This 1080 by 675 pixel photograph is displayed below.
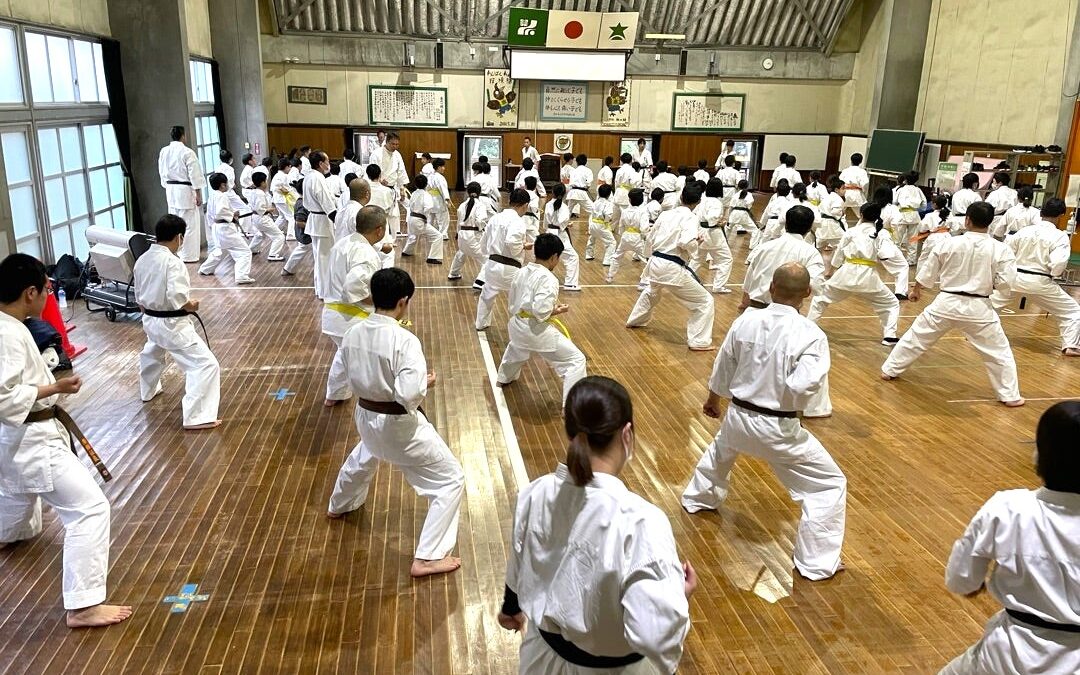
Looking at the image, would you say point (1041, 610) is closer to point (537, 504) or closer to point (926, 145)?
point (537, 504)

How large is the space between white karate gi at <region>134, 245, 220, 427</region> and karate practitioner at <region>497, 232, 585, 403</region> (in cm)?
253

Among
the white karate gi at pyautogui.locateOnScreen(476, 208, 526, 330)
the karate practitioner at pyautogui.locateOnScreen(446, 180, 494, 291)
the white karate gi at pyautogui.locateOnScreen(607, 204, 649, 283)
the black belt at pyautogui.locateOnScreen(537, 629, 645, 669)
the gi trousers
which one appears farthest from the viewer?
the white karate gi at pyautogui.locateOnScreen(607, 204, 649, 283)

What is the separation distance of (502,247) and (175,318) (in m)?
3.55

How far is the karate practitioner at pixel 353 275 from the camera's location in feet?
20.1

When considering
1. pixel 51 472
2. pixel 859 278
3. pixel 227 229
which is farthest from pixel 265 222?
pixel 51 472

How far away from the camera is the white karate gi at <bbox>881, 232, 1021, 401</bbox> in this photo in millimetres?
→ 6730

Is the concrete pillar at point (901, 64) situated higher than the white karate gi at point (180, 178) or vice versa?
the concrete pillar at point (901, 64)

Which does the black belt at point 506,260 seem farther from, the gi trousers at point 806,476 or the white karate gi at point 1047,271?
the white karate gi at point 1047,271

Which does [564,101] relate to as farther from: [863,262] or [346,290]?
[346,290]

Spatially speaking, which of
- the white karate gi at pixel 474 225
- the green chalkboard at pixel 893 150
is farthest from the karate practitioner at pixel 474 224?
the green chalkboard at pixel 893 150

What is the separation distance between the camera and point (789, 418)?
416 centimetres

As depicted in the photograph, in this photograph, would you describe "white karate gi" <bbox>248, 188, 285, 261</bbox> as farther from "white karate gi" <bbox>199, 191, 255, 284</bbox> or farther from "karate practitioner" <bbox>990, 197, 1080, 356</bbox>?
"karate practitioner" <bbox>990, 197, 1080, 356</bbox>

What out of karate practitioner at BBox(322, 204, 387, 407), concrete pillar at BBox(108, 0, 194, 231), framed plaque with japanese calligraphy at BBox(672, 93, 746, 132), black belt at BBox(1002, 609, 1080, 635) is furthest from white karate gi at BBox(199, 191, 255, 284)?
framed plaque with japanese calligraphy at BBox(672, 93, 746, 132)

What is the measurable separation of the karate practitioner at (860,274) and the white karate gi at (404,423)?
17.1 feet
